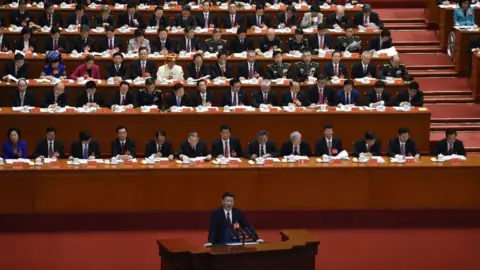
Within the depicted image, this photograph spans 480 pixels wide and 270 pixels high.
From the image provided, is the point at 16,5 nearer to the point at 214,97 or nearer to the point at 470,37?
the point at 214,97

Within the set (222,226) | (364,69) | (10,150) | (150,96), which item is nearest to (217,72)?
(150,96)

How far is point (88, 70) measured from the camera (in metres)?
15.7

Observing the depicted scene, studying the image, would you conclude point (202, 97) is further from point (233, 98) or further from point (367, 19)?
point (367, 19)

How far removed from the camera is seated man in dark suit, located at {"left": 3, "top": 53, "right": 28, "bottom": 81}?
15.5 m

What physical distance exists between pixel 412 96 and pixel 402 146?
71.9 inches

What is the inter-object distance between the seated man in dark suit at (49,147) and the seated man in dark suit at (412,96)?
15.8 feet

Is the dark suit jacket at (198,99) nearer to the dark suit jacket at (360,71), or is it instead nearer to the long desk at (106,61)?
the long desk at (106,61)

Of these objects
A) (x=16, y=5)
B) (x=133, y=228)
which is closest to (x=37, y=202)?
(x=133, y=228)

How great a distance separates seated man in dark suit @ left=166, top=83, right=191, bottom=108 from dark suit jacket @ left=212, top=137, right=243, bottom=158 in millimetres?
1481

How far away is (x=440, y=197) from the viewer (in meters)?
12.9

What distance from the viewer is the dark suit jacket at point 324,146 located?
13.6m

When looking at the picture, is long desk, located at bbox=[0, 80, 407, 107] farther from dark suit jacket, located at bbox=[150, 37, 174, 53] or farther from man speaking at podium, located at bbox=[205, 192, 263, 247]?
man speaking at podium, located at bbox=[205, 192, 263, 247]

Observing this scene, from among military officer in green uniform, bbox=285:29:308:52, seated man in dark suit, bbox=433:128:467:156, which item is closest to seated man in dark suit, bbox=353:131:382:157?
seated man in dark suit, bbox=433:128:467:156

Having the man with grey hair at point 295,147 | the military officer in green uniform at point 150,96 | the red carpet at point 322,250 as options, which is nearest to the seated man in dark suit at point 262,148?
the man with grey hair at point 295,147
